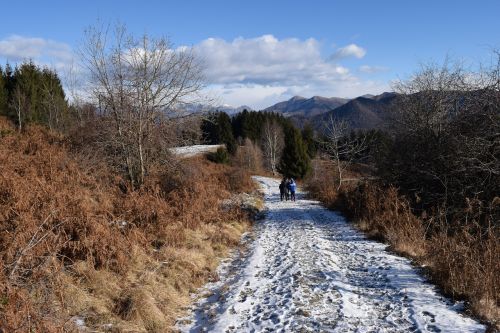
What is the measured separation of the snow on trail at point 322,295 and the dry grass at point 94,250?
704mm

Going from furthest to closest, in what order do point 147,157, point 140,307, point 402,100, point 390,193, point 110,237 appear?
1. point 402,100
2. point 147,157
3. point 390,193
4. point 110,237
5. point 140,307

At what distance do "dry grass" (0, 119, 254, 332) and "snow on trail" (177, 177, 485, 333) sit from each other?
70 centimetres

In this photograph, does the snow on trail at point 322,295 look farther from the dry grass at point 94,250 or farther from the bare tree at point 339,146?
the bare tree at point 339,146

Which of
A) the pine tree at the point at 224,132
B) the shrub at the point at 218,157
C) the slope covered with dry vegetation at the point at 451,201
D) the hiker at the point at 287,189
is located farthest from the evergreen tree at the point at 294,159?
the slope covered with dry vegetation at the point at 451,201

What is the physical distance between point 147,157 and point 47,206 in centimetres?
898

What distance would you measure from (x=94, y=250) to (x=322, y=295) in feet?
13.9

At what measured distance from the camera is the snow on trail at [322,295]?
5.80 meters

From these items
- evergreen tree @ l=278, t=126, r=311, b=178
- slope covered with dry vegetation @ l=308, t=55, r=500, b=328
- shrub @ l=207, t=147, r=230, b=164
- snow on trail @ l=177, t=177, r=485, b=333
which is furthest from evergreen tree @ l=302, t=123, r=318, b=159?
snow on trail @ l=177, t=177, r=485, b=333

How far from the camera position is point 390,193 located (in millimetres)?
13602

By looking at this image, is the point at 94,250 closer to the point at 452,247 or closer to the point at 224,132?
the point at 452,247

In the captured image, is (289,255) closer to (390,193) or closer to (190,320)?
(190,320)

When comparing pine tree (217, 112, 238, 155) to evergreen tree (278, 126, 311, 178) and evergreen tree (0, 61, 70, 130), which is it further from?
evergreen tree (0, 61, 70, 130)

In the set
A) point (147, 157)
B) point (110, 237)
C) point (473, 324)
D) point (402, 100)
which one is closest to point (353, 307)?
point (473, 324)

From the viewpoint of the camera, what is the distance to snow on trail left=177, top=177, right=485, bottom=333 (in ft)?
19.0
